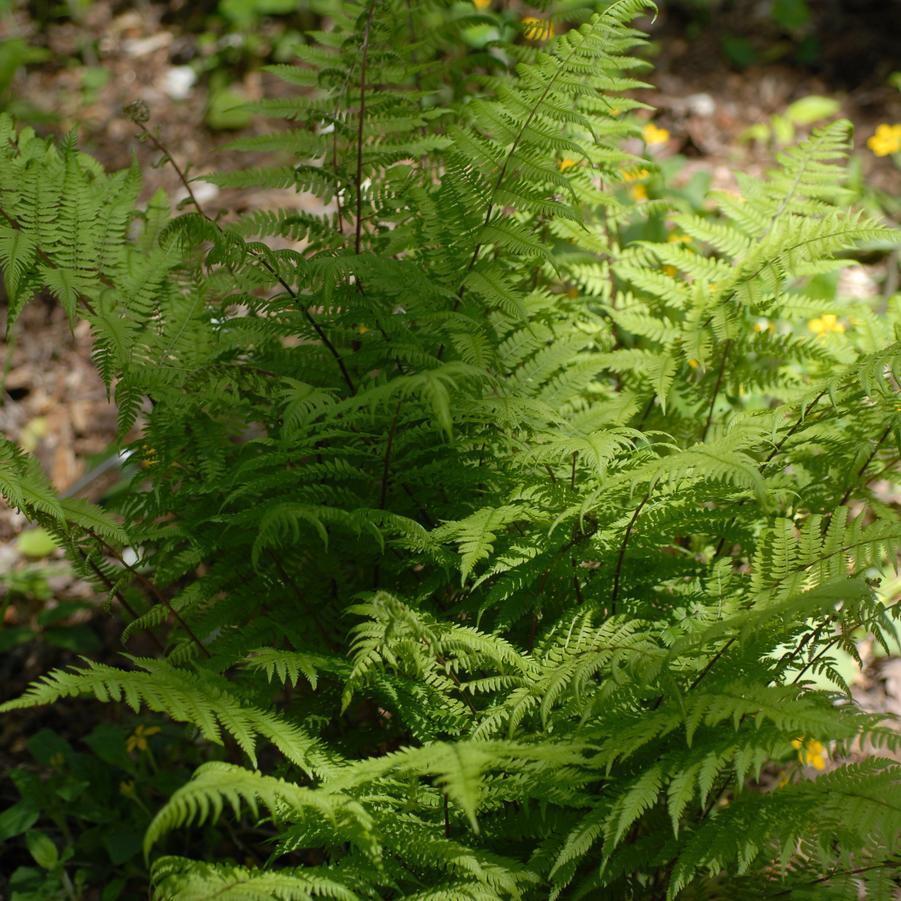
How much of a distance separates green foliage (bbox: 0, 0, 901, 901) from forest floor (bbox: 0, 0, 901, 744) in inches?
45.7

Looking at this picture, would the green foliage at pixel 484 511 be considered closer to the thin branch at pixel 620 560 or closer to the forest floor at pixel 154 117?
the thin branch at pixel 620 560

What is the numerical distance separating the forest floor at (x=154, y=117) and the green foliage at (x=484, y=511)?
1161mm

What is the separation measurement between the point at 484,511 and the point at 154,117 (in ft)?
13.0

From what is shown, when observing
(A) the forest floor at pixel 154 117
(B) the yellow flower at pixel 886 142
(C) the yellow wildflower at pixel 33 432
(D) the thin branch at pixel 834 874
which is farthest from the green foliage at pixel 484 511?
(C) the yellow wildflower at pixel 33 432

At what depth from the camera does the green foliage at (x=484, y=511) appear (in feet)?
4.73

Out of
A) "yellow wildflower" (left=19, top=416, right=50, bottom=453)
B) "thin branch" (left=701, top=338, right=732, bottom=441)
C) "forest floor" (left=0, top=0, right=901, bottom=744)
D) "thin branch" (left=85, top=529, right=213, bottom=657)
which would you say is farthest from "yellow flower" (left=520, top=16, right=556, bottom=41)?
"yellow wildflower" (left=19, top=416, right=50, bottom=453)

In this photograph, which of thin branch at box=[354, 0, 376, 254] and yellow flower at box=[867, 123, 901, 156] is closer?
thin branch at box=[354, 0, 376, 254]

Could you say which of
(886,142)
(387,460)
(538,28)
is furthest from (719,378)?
(886,142)

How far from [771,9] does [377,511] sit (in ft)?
14.6

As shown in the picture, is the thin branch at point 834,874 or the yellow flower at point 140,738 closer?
the thin branch at point 834,874

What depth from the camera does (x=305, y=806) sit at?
1.52 m

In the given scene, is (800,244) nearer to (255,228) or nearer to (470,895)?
(255,228)

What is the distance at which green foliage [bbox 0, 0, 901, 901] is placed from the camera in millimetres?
1441

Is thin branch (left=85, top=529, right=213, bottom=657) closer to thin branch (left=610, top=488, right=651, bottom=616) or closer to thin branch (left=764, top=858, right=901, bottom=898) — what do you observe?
thin branch (left=610, top=488, right=651, bottom=616)
